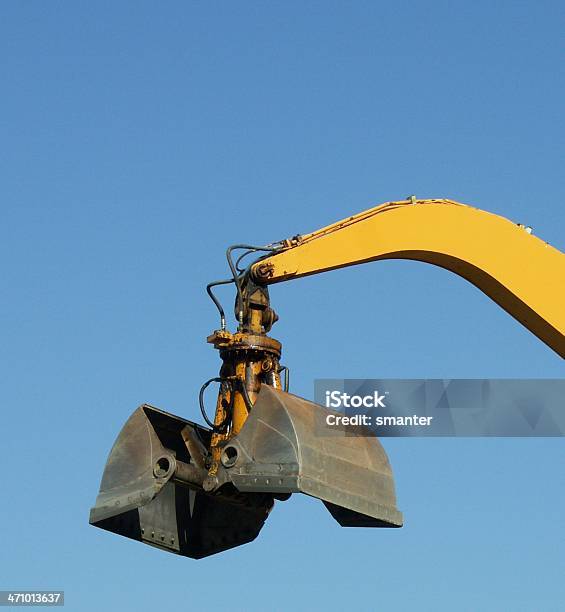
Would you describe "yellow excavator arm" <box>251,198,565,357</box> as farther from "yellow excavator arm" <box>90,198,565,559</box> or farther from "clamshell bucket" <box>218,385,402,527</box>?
"clamshell bucket" <box>218,385,402,527</box>

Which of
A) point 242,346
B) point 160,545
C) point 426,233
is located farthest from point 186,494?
point 426,233

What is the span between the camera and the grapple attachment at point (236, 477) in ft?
54.5

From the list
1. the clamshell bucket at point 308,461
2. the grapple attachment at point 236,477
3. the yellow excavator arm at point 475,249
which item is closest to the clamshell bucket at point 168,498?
the grapple attachment at point 236,477

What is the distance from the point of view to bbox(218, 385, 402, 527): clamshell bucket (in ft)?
54.1

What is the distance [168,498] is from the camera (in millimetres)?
18984

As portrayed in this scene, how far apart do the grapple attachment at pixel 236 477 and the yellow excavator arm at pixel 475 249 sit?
1.99 meters

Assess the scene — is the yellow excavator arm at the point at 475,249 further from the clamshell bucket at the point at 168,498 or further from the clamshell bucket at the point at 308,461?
the clamshell bucket at the point at 168,498

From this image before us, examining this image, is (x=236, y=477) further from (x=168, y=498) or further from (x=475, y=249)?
(x=475, y=249)

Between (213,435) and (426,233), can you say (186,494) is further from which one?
(426,233)

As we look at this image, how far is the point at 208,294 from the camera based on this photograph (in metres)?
18.1

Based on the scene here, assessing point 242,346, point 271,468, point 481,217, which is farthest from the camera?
point 481,217

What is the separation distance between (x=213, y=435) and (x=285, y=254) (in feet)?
6.36

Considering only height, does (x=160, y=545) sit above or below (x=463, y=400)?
below

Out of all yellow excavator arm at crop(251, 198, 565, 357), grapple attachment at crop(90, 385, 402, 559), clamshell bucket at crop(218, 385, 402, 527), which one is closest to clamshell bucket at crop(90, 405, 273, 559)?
grapple attachment at crop(90, 385, 402, 559)
